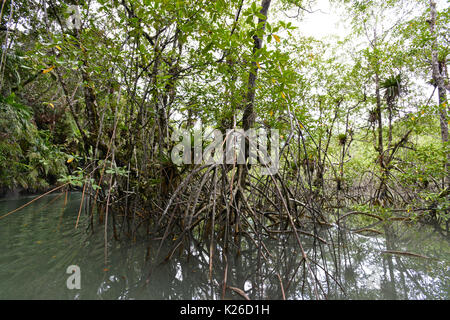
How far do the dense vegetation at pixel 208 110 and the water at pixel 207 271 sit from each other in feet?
0.88

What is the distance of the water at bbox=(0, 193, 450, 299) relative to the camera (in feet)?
5.24

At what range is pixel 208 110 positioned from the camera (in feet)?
10.1

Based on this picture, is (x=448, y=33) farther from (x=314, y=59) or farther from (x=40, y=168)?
(x=40, y=168)

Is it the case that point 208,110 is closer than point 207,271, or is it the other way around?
point 207,271

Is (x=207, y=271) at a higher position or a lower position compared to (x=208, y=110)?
lower

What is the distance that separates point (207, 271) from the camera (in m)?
1.96

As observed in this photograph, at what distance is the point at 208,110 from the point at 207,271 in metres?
2.11

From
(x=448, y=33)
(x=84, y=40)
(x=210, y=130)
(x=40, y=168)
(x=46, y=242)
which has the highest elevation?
(x=448, y=33)

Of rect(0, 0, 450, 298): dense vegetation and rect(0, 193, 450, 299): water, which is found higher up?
rect(0, 0, 450, 298): dense vegetation

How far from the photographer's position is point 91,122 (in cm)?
321

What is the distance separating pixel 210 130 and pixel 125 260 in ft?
6.96

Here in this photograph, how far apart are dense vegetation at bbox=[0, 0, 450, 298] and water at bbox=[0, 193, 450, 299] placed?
27cm

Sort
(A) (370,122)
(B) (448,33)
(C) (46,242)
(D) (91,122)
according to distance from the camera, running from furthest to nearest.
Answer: (A) (370,122) → (B) (448,33) → (D) (91,122) → (C) (46,242)
